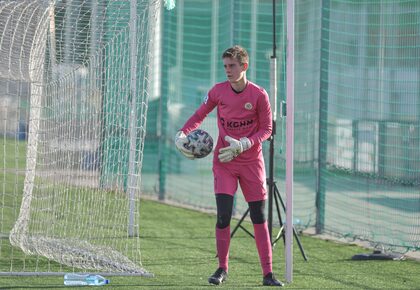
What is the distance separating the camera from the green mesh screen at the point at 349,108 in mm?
10586

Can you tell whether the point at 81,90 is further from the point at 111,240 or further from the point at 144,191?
the point at 144,191

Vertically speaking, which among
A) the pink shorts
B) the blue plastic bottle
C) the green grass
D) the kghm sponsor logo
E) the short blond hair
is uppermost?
the short blond hair

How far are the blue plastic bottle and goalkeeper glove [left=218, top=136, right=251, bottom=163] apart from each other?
1349mm

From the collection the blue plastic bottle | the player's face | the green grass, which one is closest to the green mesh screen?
the green grass

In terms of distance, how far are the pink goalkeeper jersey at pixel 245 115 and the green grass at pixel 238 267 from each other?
111cm

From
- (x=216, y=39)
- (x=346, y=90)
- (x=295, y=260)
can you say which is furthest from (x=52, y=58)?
(x=216, y=39)

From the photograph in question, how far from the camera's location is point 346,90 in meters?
11.6

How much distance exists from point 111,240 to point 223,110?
7.43 feet

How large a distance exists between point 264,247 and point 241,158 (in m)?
0.74

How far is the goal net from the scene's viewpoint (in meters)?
8.54

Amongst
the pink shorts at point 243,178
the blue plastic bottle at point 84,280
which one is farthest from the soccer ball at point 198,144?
the blue plastic bottle at point 84,280

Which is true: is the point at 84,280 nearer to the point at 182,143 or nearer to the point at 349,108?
the point at 182,143

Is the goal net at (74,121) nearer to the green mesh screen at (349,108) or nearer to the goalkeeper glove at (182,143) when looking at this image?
the goalkeeper glove at (182,143)

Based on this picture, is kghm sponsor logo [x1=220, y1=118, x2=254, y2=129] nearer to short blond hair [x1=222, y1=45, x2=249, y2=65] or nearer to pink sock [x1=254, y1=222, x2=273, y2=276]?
short blond hair [x1=222, y1=45, x2=249, y2=65]
